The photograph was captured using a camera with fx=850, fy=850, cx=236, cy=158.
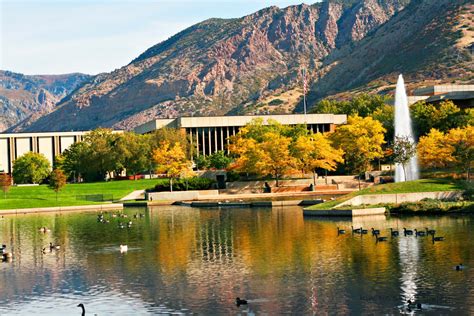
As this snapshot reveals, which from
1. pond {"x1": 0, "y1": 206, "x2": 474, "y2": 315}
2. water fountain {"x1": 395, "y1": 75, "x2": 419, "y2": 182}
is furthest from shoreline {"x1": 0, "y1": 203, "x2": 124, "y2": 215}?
water fountain {"x1": 395, "y1": 75, "x2": 419, "y2": 182}

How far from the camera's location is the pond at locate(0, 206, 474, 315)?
38.7 m

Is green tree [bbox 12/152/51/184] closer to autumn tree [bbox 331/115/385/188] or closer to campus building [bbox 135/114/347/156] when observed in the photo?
campus building [bbox 135/114/347/156]

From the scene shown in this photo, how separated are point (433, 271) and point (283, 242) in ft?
53.5

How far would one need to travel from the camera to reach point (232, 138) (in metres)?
150

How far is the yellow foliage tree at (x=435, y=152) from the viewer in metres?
107

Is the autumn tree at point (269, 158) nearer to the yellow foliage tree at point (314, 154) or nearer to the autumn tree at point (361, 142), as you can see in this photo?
the yellow foliage tree at point (314, 154)

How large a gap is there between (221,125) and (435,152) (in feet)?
249

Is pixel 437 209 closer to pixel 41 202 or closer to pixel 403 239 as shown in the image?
pixel 403 239

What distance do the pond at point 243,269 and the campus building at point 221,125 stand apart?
3991 inches

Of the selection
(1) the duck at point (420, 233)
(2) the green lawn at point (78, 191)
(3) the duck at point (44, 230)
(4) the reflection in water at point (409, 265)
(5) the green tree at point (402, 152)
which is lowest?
(4) the reflection in water at point (409, 265)

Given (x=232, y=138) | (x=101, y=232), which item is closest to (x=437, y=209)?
(x=101, y=232)

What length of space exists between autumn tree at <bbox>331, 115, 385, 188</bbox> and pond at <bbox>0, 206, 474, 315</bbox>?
5622 cm

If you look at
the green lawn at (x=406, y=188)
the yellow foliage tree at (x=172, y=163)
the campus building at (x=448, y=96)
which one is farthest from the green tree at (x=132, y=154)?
the green lawn at (x=406, y=188)

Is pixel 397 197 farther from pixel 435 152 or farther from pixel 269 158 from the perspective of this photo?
pixel 269 158
